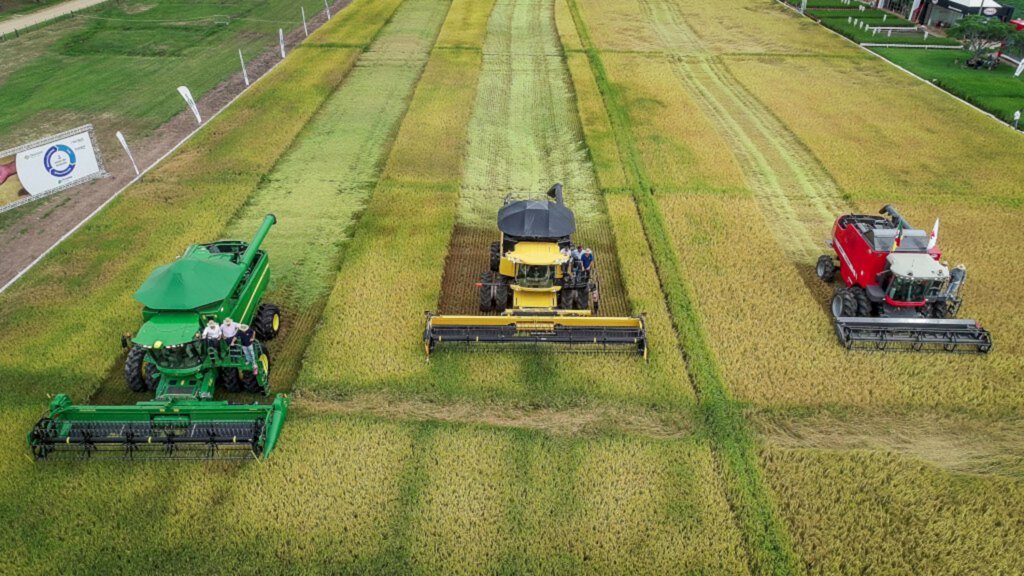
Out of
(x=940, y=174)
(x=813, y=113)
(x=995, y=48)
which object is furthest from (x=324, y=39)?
(x=995, y=48)

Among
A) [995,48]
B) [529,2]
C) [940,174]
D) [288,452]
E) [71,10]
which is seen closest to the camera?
[288,452]

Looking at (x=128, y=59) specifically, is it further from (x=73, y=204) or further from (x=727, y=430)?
(x=727, y=430)

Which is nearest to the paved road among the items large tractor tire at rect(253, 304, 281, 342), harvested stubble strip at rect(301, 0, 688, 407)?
harvested stubble strip at rect(301, 0, 688, 407)

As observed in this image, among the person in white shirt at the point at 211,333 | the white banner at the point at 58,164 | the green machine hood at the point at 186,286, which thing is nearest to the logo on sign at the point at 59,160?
the white banner at the point at 58,164

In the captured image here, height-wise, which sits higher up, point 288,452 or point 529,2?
point 529,2

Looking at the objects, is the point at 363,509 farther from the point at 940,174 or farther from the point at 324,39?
the point at 324,39

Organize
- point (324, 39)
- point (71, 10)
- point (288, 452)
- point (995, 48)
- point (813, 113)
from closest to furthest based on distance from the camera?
1. point (288, 452)
2. point (813, 113)
3. point (995, 48)
4. point (324, 39)
5. point (71, 10)

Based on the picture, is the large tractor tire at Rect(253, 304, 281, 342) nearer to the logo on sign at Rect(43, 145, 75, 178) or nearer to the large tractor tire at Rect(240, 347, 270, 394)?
the large tractor tire at Rect(240, 347, 270, 394)

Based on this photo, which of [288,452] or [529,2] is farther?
[529,2]
